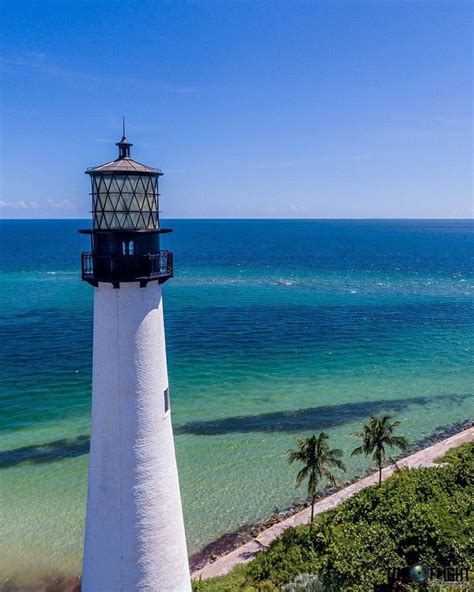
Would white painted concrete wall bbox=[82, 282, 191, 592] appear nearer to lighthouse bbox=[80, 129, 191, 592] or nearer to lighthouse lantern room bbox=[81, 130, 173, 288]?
lighthouse bbox=[80, 129, 191, 592]

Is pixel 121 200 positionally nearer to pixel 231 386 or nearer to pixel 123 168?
pixel 123 168

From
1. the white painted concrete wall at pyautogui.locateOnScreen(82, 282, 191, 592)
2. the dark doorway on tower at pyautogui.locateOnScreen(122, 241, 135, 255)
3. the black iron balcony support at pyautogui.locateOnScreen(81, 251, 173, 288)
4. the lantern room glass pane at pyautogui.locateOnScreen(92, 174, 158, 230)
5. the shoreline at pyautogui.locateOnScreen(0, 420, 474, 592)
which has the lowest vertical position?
the shoreline at pyautogui.locateOnScreen(0, 420, 474, 592)

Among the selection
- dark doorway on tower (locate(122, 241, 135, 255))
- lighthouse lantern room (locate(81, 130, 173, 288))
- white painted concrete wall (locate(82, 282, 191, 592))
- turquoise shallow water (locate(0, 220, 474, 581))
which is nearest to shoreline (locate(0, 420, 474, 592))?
turquoise shallow water (locate(0, 220, 474, 581))

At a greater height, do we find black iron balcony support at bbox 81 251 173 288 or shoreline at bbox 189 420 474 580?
black iron balcony support at bbox 81 251 173 288

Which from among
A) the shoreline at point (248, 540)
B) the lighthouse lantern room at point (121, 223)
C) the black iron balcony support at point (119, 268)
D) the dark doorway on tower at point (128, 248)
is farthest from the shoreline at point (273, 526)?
the dark doorway on tower at point (128, 248)

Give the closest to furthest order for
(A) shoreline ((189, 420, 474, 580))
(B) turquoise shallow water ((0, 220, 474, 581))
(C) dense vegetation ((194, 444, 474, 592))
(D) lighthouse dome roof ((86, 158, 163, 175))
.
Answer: (D) lighthouse dome roof ((86, 158, 163, 175)), (C) dense vegetation ((194, 444, 474, 592)), (A) shoreline ((189, 420, 474, 580)), (B) turquoise shallow water ((0, 220, 474, 581))

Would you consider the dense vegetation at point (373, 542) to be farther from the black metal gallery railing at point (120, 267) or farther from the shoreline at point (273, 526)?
the black metal gallery railing at point (120, 267)

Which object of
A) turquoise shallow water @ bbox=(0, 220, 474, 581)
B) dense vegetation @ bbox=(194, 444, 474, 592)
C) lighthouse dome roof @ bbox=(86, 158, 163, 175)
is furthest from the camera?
turquoise shallow water @ bbox=(0, 220, 474, 581)

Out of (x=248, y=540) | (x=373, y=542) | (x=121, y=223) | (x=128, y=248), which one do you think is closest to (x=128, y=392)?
(x=128, y=248)
